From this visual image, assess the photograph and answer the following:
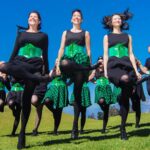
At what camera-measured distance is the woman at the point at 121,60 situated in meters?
9.45

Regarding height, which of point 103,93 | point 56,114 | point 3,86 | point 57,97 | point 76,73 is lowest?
point 56,114

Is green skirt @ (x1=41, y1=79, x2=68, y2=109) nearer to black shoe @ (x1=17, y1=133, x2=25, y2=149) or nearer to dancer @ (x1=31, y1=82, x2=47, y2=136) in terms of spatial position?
dancer @ (x1=31, y1=82, x2=47, y2=136)

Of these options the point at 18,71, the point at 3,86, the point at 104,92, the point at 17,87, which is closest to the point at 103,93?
the point at 104,92

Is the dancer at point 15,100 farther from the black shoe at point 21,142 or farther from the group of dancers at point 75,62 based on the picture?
the black shoe at point 21,142

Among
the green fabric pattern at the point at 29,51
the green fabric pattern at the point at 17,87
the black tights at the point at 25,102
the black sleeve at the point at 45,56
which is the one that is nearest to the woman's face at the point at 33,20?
the black sleeve at the point at 45,56

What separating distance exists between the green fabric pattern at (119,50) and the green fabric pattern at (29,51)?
70.0 inches

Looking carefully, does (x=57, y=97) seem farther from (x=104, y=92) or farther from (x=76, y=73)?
(x=76, y=73)

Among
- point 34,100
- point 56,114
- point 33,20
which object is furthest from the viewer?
point 56,114

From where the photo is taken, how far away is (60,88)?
14.3 meters

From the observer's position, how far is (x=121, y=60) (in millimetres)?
9758

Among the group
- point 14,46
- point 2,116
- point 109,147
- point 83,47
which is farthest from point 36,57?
point 2,116

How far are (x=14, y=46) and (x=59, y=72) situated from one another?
119cm

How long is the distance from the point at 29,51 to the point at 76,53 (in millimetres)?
1292

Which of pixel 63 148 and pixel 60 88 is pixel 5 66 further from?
pixel 60 88
